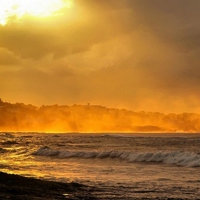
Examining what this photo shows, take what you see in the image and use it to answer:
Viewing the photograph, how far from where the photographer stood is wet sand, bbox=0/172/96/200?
16.3 m

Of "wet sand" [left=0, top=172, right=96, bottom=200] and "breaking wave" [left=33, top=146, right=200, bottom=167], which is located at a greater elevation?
"breaking wave" [left=33, top=146, right=200, bottom=167]

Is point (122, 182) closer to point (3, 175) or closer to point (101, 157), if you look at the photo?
point (3, 175)

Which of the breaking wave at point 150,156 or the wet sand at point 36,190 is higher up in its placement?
the breaking wave at point 150,156

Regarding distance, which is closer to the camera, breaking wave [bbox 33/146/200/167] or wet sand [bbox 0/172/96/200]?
wet sand [bbox 0/172/96/200]

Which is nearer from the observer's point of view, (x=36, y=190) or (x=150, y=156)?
(x=36, y=190)

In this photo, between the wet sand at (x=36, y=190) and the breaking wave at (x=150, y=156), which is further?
the breaking wave at (x=150, y=156)

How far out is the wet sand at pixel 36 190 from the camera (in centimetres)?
1627

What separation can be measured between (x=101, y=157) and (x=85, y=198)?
3704cm

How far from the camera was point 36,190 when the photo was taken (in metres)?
17.8

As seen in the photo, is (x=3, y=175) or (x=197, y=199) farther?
(x=3, y=175)

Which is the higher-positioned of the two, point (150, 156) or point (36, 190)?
point (150, 156)

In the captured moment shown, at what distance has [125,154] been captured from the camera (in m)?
52.8

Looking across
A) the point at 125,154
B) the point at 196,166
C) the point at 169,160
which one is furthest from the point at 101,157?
the point at 196,166

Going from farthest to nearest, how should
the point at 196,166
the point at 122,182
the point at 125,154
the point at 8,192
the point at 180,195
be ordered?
1. the point at 125,154
2. the point at 196,166
3. the point at 122,182
4. the point at 180,195
5. the point at 8,192
